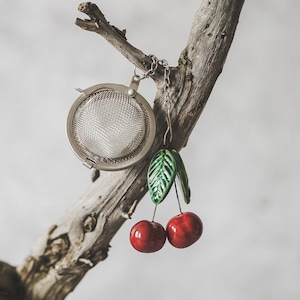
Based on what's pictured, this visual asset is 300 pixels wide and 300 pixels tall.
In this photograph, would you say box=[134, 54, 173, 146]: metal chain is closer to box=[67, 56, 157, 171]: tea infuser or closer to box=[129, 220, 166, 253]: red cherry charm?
box=[67, 56, 157, 171]: tea infuser

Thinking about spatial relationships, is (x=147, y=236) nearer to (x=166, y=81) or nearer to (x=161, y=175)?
(x=161, y=175)

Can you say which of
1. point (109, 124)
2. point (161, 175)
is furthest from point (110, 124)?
point (161, 175)

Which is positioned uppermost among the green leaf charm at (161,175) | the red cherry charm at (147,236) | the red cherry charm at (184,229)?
the green leaf charm at (161,175)

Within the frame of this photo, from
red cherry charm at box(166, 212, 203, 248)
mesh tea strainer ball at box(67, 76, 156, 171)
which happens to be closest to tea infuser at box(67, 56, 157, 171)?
mesh tea strainer ball at box(67, 76, 156, 171)

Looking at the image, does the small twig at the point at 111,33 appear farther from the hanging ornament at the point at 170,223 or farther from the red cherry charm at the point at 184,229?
the red cherry charm at the point at 184,229

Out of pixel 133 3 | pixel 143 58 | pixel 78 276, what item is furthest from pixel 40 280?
pixel 133 3

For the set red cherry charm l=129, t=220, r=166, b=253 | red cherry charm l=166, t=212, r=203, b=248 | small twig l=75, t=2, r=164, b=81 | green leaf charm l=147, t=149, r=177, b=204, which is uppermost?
small twig l=75, t=2, r=164, b=81

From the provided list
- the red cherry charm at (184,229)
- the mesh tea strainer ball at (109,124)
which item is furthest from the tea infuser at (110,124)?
the red cherry charm at (184,229)
